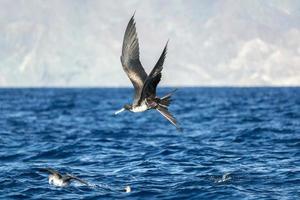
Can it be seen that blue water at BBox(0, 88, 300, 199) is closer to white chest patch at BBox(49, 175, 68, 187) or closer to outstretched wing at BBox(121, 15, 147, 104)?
white chest patch at BBox(49, 175, 68, 187)

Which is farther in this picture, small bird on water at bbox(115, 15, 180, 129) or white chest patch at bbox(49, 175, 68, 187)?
white chest patch at bbox(49, 175, 68, 187)

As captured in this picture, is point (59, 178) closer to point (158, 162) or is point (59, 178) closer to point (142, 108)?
point (142, 108)

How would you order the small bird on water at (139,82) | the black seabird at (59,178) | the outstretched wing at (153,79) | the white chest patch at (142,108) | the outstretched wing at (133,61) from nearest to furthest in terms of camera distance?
the outstretched wing at (153,79) → the small bird on water at (139,82) → the white chest patch at (142,108) → the outstretched wing at (133,61) → the black seabird at (59,178)

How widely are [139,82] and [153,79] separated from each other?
2308 millimetres

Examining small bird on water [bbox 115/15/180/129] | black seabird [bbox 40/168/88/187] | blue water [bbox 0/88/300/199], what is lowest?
blue water [bbox 0/88/300/199]

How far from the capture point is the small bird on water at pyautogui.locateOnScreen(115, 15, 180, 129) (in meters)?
15.8

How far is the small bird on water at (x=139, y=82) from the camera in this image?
51.9 feet

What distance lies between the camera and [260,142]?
30.3m

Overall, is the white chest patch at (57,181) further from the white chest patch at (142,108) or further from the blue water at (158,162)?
the white chest patch at (142,108)

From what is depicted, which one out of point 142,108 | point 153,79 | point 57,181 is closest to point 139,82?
point 142,108

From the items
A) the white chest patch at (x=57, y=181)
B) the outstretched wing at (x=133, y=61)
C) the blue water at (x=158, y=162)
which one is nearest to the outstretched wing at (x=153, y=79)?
the outstretched wing at (x=133, y=61)

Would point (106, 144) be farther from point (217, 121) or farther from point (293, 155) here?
point (217, 121)

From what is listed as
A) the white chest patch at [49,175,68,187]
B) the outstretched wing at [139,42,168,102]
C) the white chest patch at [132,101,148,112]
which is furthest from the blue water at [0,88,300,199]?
the outstretched wing at [139,42,168,102]

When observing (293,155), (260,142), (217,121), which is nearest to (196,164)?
(293,155)
